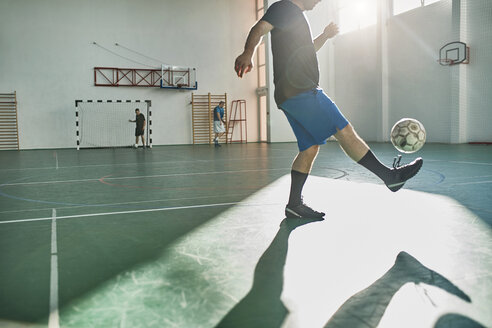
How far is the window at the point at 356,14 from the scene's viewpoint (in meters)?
17.7

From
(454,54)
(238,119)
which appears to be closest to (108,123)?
(238,119)

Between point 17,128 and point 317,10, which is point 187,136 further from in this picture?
point 317,10

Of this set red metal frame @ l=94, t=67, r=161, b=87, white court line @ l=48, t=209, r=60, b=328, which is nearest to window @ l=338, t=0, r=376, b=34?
red metal frame @ l=94, t=67, r=161, b=87

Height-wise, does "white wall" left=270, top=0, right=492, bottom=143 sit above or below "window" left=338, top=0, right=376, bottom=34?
below

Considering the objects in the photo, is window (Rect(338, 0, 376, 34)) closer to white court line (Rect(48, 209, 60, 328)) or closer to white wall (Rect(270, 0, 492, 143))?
white wall (Rect(270, 0, 492, 143))

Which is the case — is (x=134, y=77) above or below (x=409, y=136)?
above

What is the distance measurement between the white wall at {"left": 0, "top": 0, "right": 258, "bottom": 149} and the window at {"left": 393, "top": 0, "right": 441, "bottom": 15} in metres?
7.68

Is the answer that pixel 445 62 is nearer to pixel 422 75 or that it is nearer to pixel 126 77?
pixel 422 75

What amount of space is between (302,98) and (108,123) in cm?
1744

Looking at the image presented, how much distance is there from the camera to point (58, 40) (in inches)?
717

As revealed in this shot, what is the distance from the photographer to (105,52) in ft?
61.9

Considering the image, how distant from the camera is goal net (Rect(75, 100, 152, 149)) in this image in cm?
1872

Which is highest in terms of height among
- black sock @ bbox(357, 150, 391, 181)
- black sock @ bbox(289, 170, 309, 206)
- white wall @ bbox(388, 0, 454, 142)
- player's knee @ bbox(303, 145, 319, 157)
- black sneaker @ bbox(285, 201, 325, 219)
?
white wall @ bbox(388, 0, 454, 142)

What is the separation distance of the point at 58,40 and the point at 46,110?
10.1 feet
